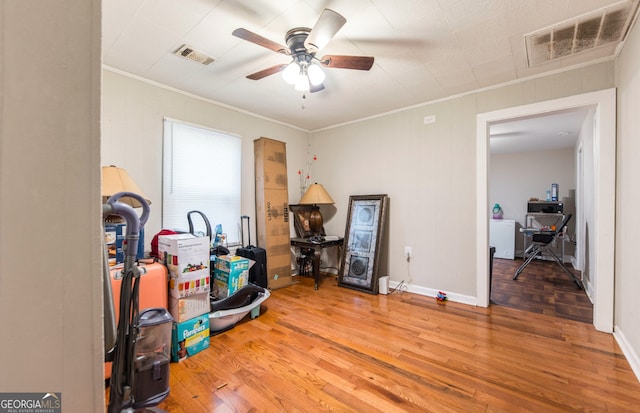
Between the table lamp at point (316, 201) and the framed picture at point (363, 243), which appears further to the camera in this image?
the table lamp at point (316, 201)

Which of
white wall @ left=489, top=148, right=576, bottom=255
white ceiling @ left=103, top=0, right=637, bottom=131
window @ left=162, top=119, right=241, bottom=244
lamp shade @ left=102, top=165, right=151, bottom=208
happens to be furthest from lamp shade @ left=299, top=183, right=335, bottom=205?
white wall @ left=489, top=148, right=576, bottom=255

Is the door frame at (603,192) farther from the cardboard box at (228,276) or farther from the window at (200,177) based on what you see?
the window at (200,177)

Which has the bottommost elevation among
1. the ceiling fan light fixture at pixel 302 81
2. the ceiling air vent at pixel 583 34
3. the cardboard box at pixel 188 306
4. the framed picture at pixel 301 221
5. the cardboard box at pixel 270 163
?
the cardboard box at pixel 188 306

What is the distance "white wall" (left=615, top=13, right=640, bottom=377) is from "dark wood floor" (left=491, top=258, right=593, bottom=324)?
2.22 ft

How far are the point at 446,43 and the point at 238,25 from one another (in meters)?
1.65

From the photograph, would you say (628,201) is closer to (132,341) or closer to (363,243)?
(363,243)

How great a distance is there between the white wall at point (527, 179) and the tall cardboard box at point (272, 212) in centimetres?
453

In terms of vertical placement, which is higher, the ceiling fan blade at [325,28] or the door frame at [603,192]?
the ceiling fan blade at [325,28]

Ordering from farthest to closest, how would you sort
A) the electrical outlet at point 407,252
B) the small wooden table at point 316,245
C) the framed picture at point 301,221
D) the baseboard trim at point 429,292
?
the framed picture at point 301,221, the small wooden table at point 316,245, the electrical outlet at point 407,252, the baseboard trim at point 429,292

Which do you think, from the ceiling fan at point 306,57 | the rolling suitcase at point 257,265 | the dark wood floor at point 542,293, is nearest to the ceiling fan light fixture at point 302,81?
the ceiling fan at point 306,57

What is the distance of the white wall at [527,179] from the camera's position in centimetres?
581

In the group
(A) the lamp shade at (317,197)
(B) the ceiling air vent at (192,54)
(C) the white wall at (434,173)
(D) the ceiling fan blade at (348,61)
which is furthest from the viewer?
(A) the lamp shade at (317,197)

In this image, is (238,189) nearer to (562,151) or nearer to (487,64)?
(487,64)

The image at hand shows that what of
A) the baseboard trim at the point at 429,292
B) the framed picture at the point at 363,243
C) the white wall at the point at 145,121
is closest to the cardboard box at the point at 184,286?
the white wall at the point at 145,121
